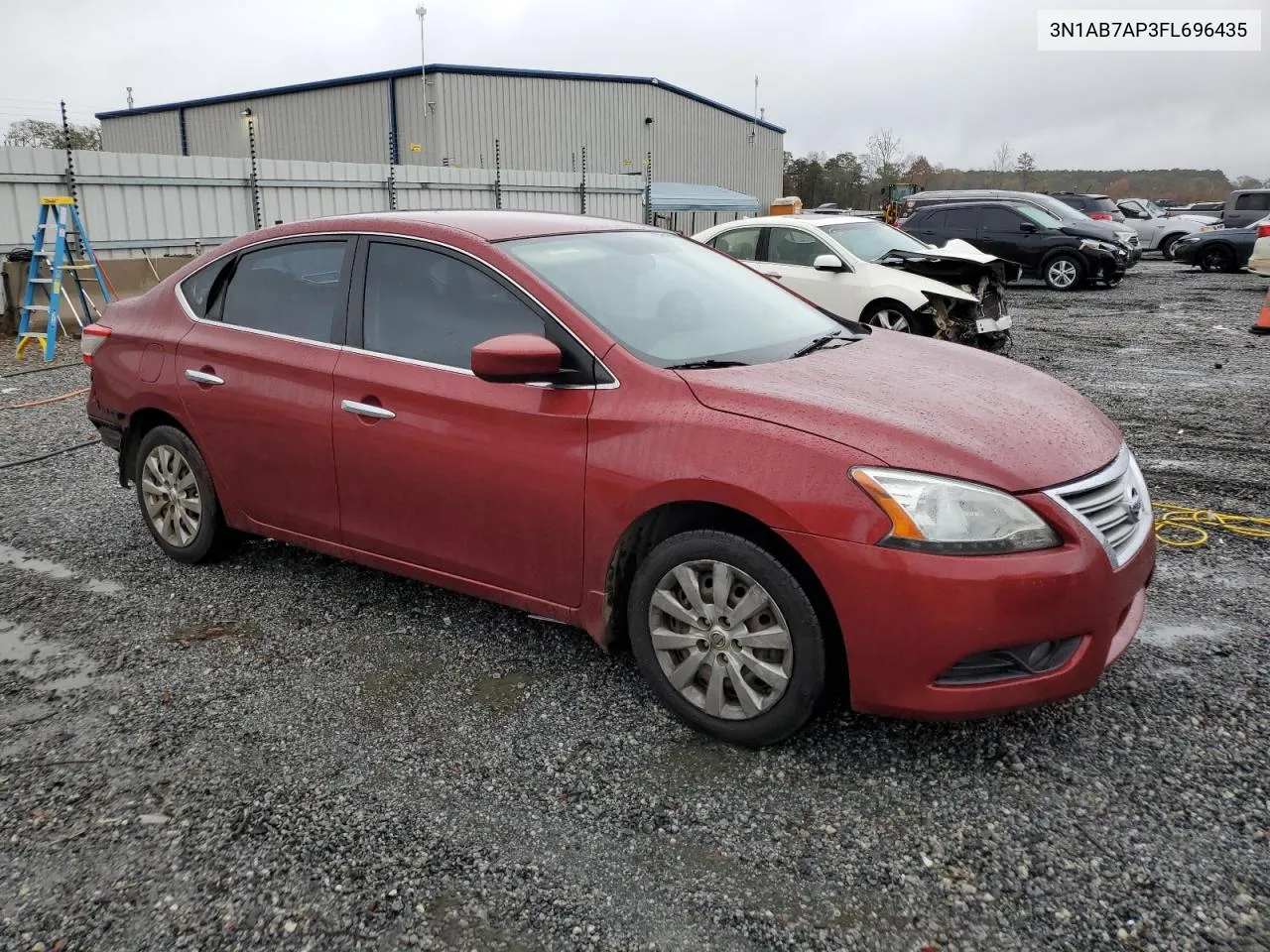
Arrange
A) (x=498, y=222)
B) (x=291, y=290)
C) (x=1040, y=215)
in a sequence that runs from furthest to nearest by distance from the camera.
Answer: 1. (x=1040, y=215)
2. (x=291, y=290)
3. (x=498, y=222)

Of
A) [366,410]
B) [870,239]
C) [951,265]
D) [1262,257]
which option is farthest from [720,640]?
[1262,257]

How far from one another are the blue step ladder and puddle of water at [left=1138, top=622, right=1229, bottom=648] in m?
10.6

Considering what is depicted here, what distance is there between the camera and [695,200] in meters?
31.6

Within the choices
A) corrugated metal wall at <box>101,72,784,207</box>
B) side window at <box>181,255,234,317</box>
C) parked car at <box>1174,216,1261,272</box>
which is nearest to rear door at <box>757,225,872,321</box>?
side window at <box>181,255,234,317</box>

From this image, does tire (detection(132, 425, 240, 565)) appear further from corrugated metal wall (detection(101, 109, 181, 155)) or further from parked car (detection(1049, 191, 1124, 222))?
corrugated metal wall (detection(101, 109, 181, 155))

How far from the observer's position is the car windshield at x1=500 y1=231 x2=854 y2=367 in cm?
353

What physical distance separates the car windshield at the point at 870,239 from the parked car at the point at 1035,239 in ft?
27.9

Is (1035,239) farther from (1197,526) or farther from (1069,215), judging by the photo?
(1197,526)

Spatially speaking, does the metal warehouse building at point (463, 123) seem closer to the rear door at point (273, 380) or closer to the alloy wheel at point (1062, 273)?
the alloy wheel at point (1062, 273)

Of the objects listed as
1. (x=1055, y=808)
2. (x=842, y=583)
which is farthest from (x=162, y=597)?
(x=1055, y=808)

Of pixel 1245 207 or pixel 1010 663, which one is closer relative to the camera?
pixel 1010 663

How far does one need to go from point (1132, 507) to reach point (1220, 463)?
390 centimetres

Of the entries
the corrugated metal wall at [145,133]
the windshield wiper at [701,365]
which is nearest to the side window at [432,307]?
the windshield wiper at [701,365]

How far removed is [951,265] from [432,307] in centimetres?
751
